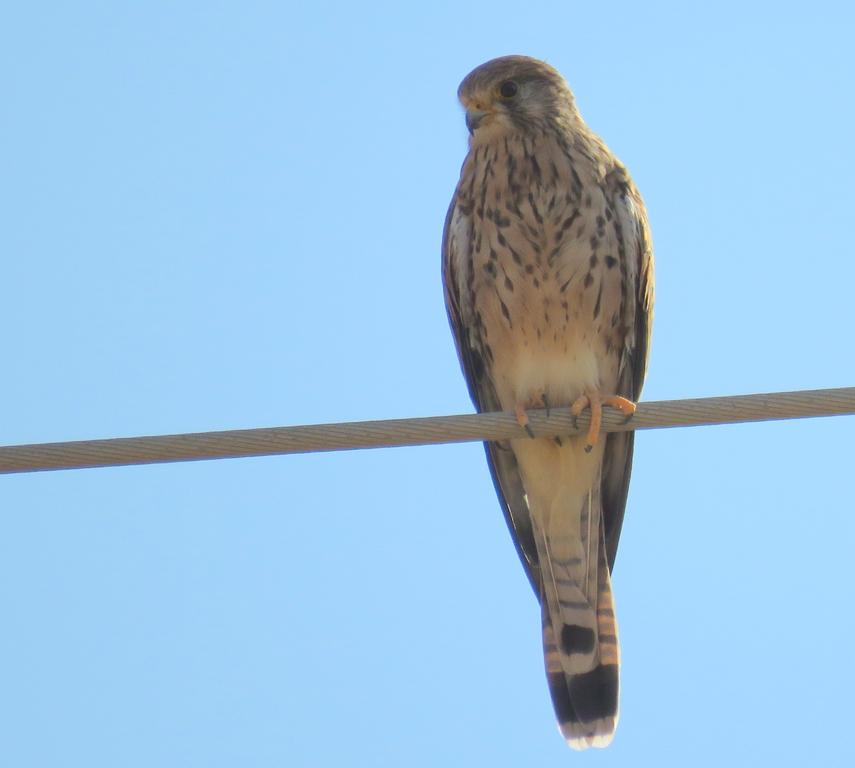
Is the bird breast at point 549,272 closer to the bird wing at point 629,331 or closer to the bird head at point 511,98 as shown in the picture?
the bird wing at point 629,331

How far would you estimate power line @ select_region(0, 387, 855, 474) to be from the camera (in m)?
3.35

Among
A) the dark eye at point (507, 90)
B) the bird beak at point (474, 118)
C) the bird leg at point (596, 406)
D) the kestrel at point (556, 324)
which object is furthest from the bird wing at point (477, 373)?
the bird leg at point (596, 406)

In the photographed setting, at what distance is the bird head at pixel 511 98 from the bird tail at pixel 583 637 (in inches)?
54.9

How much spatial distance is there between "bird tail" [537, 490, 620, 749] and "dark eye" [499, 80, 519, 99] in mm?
1514

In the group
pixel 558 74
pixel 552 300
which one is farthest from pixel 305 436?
pixel 558 74

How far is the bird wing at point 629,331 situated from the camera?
17.3 ft

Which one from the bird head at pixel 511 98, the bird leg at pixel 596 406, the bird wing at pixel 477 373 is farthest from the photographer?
the bird head at pixel 511 98

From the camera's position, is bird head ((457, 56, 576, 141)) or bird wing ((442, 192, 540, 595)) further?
bird head ((457, 56, 576, 141))

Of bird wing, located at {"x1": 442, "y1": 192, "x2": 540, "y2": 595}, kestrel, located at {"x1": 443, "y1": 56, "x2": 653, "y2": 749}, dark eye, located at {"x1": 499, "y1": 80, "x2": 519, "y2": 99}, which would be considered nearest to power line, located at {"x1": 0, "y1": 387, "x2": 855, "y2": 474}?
kestrel, located at {"x1": 443, "y1": 56, "x2": 653, "y2": 749}

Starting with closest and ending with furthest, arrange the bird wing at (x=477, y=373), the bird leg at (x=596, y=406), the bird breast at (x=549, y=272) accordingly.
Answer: the bird leg at (x=596, y=406), the bird breast at (x=549, y=272), the bird wing at (x=477, y=373)

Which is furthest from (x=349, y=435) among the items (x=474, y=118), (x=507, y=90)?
(x=507, y=90)

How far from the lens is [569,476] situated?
18.1 feet

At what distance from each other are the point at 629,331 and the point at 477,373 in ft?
2.03

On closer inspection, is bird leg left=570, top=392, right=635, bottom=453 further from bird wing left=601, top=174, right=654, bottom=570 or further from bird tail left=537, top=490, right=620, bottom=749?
bird tail left=537, top=490, right=620, bottom=749
